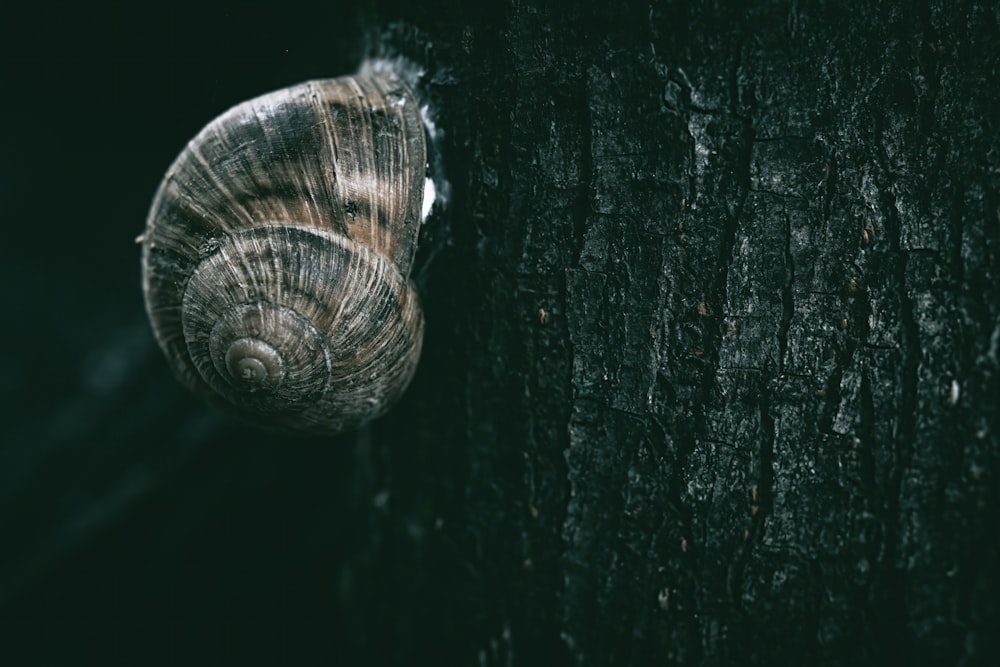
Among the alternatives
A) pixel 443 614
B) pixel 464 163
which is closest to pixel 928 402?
pixel 464 163

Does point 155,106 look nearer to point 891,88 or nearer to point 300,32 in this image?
point 300,32

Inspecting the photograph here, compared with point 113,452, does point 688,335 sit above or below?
above

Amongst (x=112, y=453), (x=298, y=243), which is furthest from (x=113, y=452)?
(x=298, y=243)

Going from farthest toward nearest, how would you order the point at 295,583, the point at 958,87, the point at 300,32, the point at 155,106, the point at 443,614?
1. the point at 295,583
2. the point at 155,106
3. the point at 300,32
4. the point at 443,614
5. the point at 958,87

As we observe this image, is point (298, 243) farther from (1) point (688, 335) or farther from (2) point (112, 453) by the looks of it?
(2) point (112, 453)

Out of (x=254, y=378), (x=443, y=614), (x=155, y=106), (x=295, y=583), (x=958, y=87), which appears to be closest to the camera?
(x=958, y=87)

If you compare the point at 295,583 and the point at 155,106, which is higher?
the point at 155,106

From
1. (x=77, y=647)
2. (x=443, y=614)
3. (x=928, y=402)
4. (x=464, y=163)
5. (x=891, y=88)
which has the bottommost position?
(x=77, y=647)
